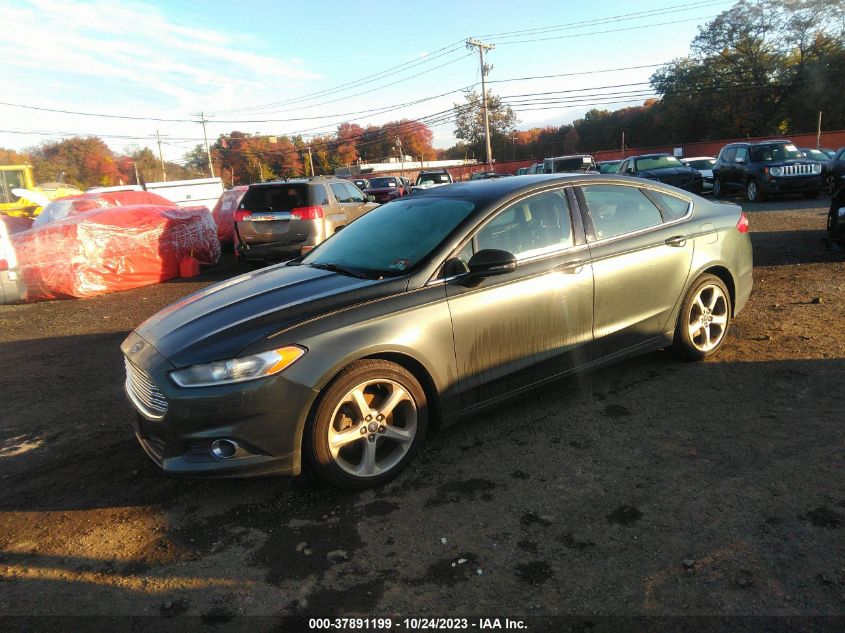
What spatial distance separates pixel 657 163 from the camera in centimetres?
1936

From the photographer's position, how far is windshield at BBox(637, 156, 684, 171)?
19.1 m

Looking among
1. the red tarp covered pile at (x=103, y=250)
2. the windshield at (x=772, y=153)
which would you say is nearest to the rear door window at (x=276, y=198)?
the red tarp covered pile at (x=103, y=250)

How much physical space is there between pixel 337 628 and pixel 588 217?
3102 mm

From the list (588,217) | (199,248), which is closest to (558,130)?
(199,248)

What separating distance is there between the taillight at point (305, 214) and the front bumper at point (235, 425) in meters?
7.57

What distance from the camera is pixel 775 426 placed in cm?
359

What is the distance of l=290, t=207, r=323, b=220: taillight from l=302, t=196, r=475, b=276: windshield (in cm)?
591

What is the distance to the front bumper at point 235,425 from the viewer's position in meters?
2.81

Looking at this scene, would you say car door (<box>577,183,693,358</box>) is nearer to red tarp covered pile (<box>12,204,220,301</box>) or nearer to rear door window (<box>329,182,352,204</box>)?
rear door window (<box>329,182,352,204</box>)

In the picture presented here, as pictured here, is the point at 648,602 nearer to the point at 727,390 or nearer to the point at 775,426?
the point at 775,426

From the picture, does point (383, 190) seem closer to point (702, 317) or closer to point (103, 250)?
point (103, 250)

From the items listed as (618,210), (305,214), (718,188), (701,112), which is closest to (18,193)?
(305,214)

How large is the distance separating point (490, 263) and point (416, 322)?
573 mm

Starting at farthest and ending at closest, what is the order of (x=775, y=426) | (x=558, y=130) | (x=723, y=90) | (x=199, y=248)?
(x=558, y=130)
(x=723, y=90)
(x=199, y=248)
(x=775, y=426)
